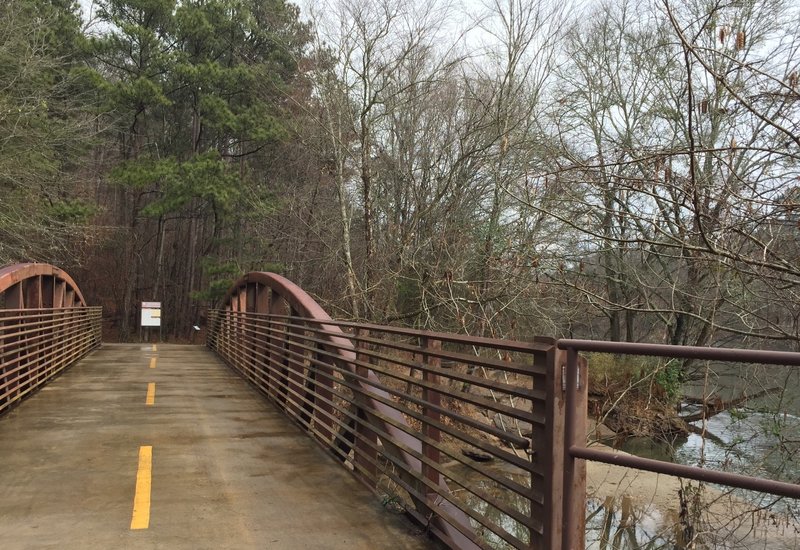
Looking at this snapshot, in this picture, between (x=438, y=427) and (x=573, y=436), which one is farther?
(x=438, y=427)

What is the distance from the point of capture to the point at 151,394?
973cm

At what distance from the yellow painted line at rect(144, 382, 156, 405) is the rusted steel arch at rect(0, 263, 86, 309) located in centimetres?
227

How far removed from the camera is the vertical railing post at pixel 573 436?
9.32 ft

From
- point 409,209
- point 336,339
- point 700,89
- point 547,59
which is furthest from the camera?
point 409,209

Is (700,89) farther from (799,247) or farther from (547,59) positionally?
(799,247)

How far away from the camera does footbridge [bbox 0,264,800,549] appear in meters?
2.87

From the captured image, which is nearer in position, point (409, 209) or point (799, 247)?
point (799, 247)

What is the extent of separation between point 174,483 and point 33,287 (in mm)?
8123

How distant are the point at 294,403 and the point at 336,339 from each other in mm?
1581

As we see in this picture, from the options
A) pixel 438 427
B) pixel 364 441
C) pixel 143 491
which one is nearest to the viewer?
pixel 438 427

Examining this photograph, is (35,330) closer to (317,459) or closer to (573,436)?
(317,459)

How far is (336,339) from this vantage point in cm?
653

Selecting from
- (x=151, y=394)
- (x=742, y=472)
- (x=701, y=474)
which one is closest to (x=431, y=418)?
(x=701, y=474)

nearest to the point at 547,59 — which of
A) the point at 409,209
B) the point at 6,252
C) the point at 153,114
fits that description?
the point at 409,209
